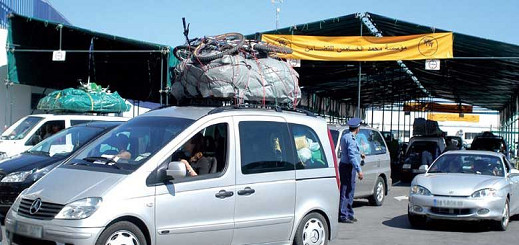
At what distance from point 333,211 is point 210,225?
2169 mm

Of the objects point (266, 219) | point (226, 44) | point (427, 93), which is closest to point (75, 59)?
point (226, 44)

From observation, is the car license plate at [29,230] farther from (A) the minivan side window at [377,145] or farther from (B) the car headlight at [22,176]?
(A) the minivan side window at [377,145]

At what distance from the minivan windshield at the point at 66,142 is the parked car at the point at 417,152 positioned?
1237 centimetres

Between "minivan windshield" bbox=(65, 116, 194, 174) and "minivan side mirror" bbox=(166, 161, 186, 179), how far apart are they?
0.99 ft

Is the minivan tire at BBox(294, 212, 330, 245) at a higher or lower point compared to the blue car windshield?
lower

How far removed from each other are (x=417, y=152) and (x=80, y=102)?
450 inches

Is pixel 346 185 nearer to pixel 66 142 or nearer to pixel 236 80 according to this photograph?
pixel 236 80

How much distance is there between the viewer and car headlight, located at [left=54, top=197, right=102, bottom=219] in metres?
5.86

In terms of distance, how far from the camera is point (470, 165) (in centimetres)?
1205

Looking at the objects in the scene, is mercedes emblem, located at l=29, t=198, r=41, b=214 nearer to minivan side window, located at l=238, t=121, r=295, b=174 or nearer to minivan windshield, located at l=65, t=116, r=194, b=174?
minivan windshield, located at l=65, t=116, r=194, b=174

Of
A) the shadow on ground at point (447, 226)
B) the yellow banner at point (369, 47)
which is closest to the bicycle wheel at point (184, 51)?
the shadow on ground at point (447, 226)

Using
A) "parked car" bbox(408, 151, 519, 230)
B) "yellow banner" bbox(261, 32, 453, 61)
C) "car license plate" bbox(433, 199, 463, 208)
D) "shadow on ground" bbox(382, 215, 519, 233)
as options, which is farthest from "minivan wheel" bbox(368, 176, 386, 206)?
"yellow banner" bbox(261, 32, 453, 61)

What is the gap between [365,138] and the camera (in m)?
14.3

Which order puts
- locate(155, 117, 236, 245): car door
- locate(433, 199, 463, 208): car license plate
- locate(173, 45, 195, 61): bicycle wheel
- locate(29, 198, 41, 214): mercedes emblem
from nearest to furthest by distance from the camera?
locate(29, 198, 41, 214): mercedes emblem → locate(155, 117, 236, 245): car door → locate(173, 45, 195, 61): bicycle wheel → locate(433, 199, 463, 208): car license plate
